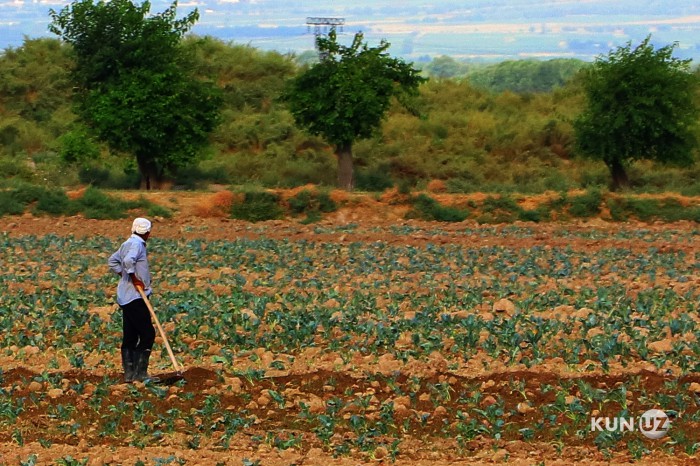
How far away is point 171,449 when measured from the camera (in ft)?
29.6

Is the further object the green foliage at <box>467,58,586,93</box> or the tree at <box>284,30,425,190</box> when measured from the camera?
the green foliage at <box>467,58,586,93</box>

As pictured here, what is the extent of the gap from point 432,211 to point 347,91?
6.42m

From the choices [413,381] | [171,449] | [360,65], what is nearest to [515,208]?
[360,65]

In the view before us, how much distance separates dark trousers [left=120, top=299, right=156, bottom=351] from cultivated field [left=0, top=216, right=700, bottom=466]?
45 cm

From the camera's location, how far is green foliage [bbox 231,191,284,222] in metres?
32.7

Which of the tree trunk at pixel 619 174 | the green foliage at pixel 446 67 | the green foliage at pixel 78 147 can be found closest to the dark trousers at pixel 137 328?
the green foliage at pixel 78 147

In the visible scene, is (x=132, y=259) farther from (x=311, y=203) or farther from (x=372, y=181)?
(x=372, y=181)

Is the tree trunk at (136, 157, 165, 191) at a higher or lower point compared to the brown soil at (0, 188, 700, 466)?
lower

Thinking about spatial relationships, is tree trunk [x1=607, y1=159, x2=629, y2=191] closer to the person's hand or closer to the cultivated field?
the cultivated field

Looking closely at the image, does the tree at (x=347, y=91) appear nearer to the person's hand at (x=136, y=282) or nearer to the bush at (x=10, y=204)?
the bush at (x=10, y=204)

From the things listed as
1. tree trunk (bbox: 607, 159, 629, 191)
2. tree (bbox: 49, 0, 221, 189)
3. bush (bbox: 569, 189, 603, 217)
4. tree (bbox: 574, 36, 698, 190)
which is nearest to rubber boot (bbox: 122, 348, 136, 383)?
bush (bbox: 569, 189, 603, 217)

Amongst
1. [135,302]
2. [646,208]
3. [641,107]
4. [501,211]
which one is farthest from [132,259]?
[641,107]

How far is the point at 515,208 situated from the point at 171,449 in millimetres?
24210

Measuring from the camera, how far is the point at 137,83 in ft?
116
